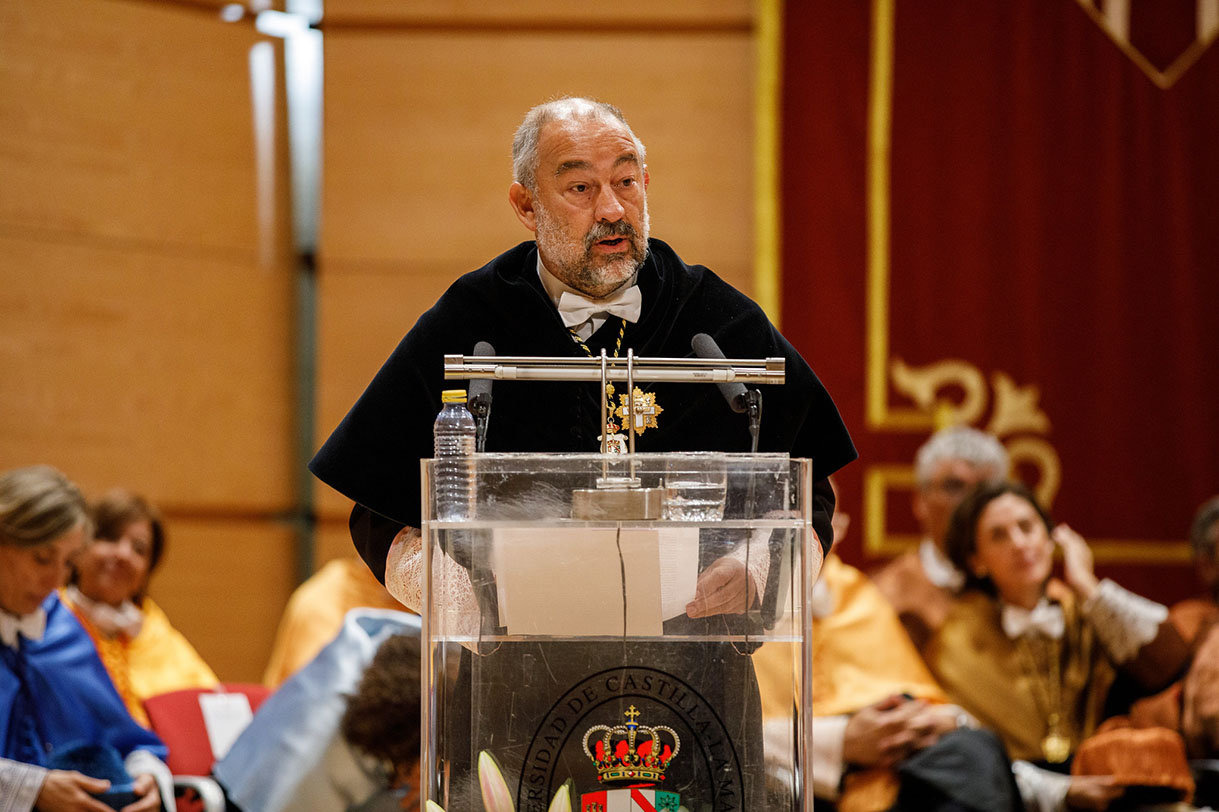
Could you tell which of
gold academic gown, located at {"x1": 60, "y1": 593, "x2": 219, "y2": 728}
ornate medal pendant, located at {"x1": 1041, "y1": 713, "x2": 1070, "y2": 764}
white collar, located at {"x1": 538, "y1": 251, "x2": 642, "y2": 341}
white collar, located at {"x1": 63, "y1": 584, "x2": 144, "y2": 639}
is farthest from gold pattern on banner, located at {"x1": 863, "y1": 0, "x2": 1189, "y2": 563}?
white collar, located at {"x1": 538, "y1": 251, "x2": 642, "y2": 341}

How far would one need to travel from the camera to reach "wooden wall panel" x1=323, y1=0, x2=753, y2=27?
5484mm

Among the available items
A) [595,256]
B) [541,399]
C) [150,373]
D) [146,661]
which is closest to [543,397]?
[541,399]

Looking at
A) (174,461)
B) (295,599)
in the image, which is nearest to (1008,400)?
(295,599)

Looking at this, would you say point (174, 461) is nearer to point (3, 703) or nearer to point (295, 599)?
point (295, 599)

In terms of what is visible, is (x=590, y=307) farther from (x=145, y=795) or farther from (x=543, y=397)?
(x=145, y=795)

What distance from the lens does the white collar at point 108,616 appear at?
13.7ft

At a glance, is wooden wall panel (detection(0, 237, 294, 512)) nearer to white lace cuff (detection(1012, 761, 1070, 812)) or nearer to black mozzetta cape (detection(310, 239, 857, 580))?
white lace cuff (detection(1012, 761, 1070, 812))

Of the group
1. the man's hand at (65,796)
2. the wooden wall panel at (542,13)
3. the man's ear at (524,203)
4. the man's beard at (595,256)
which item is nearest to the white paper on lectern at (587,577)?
the man's beard at (595,256)

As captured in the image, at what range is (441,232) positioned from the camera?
551 centimetres

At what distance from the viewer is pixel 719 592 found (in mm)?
1497

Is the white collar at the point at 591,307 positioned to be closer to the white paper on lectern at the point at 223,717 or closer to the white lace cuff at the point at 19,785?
the white lace cuff at the point at 19,785

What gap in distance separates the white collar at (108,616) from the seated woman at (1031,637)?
249 centimetres

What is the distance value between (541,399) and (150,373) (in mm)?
3580

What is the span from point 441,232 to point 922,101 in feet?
6.52
